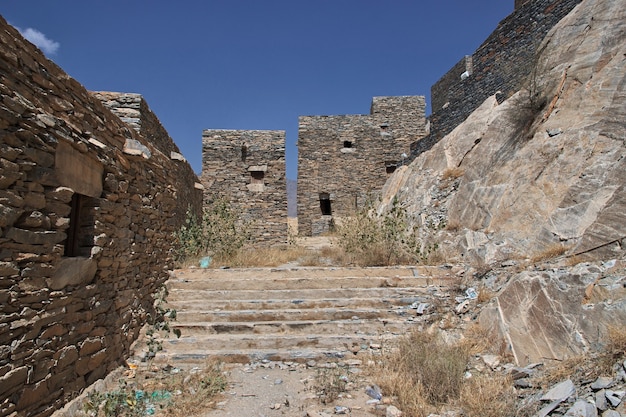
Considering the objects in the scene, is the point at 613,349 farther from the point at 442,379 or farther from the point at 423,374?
the point at 423,374

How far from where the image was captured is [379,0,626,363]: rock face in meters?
3.92

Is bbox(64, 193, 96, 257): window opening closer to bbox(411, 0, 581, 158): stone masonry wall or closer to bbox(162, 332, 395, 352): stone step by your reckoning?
bbox(162, 332, 395, 352): stone step

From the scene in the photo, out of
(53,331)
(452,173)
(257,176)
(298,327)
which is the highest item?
(257,176)

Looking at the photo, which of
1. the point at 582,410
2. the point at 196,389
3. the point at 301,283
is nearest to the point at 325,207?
the point at 301,283

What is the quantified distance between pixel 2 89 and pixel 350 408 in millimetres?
3790

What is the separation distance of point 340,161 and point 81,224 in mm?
14836

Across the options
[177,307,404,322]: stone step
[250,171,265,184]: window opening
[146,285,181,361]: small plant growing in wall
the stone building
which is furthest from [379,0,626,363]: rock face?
the stone building

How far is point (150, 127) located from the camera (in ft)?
24.5

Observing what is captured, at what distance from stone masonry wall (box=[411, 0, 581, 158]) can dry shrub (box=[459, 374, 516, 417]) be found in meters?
7.88

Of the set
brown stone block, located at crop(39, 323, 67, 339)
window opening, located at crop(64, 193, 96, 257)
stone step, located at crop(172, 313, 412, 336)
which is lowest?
stone step, located at crop(172, 313, 412, 336)

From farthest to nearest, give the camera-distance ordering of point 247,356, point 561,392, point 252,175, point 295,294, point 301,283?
point 252,175 → point 301,283 → point 295,294 → point 247,356 → point 561,392

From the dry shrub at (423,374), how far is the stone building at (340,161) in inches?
526

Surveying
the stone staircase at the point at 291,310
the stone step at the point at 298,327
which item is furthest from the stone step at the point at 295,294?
the stone step at the point at 298,327

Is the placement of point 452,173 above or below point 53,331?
above
